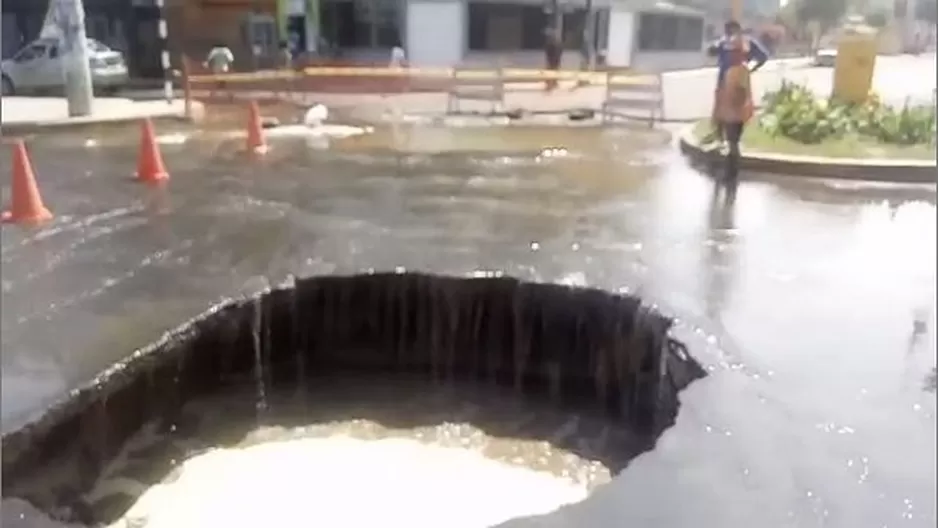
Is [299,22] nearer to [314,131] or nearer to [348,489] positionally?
[348,489]

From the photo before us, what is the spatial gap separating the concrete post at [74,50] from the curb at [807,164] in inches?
44.1

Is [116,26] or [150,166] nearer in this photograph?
[116,26]

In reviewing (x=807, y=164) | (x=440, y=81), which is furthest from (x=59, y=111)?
(x=807, y=164)

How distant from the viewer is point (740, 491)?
1331mm

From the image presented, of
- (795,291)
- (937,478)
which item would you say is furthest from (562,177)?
(937,478)

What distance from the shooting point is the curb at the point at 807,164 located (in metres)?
1.50

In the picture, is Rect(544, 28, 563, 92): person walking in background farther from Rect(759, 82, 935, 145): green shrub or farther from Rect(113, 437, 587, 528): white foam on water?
Rect(113, 437, 587, 528): white foam on water

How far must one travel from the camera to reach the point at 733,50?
1.46 metres

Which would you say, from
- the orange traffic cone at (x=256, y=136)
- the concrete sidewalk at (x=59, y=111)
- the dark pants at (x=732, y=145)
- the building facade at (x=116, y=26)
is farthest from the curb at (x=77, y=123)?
the dark pants at (x=732, y=145)

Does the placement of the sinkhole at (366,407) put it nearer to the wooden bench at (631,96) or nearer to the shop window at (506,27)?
the wooden bench at (631,96)

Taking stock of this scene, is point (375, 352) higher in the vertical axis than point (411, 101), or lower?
lower

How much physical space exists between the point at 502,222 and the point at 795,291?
1149mm

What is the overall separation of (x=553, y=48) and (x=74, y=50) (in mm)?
698

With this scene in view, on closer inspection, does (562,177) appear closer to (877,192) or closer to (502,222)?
(502,222)
